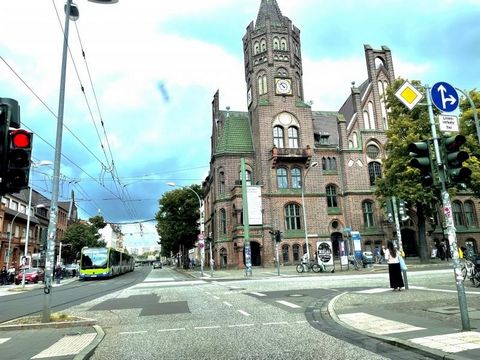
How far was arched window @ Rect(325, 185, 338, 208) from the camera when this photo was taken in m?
46.5

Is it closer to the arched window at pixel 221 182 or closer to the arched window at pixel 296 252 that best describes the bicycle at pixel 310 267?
the arched window at pixel 296 252

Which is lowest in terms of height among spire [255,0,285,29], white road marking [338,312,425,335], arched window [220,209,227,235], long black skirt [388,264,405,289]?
white road marking [338,312,425,335]

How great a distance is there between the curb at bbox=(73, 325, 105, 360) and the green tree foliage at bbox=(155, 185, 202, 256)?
48046 millimetres

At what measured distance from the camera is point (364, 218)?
151 feet

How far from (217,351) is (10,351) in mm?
3437

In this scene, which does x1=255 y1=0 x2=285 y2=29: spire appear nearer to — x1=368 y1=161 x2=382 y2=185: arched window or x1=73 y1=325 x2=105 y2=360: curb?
x1=368 y1=161 x2=382 y2=185: arched window

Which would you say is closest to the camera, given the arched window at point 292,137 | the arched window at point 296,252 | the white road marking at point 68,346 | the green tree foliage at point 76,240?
the white road marking at point 68,346

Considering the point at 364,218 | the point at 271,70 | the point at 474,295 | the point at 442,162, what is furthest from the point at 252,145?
the point at 442,162

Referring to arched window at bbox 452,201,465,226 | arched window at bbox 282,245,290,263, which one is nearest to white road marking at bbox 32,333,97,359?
arched window at bbox 282,245,290,263

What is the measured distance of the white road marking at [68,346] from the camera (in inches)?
250

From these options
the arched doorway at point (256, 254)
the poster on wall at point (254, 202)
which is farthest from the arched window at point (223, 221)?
the poster on wall at point (254, 202)

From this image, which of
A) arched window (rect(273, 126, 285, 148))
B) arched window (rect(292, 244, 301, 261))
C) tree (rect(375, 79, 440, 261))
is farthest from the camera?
arched window (rect(273, 126, 285, 148))

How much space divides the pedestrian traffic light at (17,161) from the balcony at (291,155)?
127 ft

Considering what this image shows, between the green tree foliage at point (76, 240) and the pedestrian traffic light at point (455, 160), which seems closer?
the pedestrian traffic light at point (455, 160)
